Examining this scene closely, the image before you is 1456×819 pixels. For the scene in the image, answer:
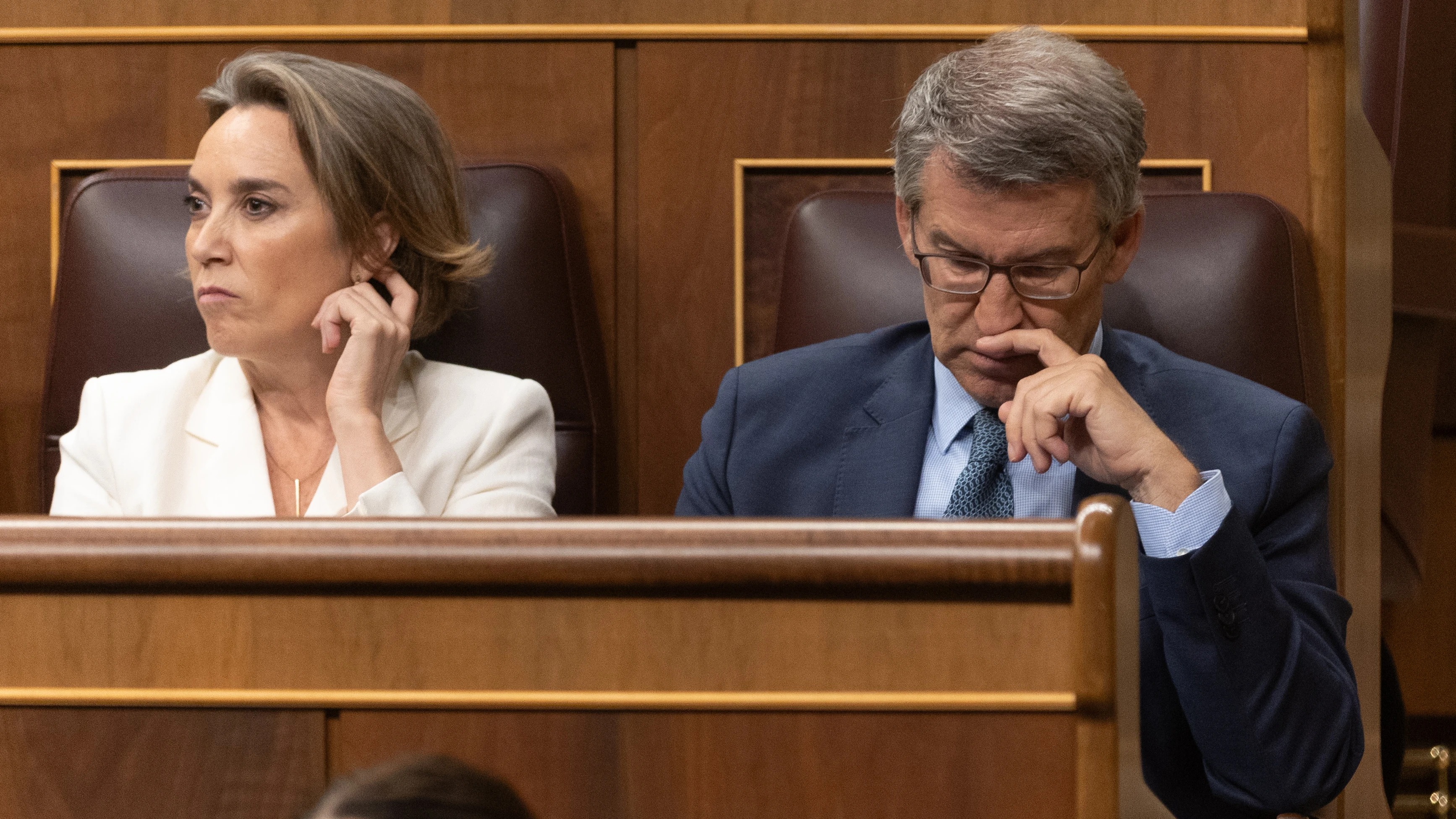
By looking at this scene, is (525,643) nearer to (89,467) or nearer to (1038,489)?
(1038,489)

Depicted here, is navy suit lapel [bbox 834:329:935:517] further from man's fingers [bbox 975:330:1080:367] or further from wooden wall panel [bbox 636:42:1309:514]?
wooden wall panel [bbox 636:42:1309:514]

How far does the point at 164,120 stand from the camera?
1.48 metres

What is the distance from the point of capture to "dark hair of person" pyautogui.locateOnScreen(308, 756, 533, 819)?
459 mm

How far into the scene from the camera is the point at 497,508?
1.23 m

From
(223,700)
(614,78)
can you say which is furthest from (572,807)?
(614,78)

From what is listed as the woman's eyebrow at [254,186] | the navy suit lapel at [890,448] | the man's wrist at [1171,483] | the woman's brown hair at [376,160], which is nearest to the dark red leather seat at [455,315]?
the woman's brown hair at [376,160]

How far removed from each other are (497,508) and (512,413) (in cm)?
9

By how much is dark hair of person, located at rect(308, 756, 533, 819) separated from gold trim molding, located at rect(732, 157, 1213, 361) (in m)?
1.01

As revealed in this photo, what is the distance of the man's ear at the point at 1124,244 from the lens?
1.12m

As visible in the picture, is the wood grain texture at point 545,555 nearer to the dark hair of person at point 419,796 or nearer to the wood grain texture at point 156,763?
the wood grain texture at point 156,763

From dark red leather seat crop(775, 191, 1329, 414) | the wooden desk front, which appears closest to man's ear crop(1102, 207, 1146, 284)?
dark red leather seat crop(775, 191, 1329, 414)

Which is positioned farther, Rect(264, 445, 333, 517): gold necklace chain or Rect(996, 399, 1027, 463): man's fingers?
Rect(264, 445, 333, 517): gold necklace chain

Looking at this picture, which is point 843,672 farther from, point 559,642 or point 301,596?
point 301,596

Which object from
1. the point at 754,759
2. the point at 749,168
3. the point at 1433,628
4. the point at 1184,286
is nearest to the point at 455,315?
the point at 749,168
